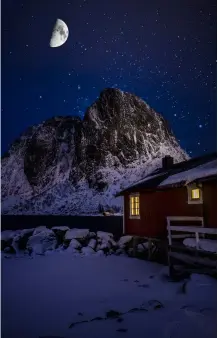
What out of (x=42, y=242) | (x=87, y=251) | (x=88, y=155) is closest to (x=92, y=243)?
(x=87, y=251)

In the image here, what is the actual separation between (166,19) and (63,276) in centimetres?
826

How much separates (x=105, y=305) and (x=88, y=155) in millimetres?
19994

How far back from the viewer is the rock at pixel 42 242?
12.9 metres

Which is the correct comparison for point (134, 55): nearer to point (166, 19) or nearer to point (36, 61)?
point (166, 19)

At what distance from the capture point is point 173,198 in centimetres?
968

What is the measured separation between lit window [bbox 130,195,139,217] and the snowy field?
2.96 metres

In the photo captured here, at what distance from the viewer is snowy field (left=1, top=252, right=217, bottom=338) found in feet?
17.7

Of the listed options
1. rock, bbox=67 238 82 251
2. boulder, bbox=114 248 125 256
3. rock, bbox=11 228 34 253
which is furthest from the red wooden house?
rock, bbox=11 228 34 253

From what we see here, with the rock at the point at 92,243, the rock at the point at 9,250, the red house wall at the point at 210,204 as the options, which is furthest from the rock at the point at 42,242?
the red house wall at the point at 210,204

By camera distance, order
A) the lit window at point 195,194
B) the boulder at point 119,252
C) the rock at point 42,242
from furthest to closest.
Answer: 1. the boulder at point 119,252
2. the rock at point 42,242
3. the lit window at point 195,194

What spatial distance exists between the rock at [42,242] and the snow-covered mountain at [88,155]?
433cm

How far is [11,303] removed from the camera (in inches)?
262

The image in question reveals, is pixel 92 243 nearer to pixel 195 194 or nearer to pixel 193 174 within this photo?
pixel 195 194

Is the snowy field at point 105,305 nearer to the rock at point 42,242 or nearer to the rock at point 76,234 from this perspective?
the rock at point 42,242
